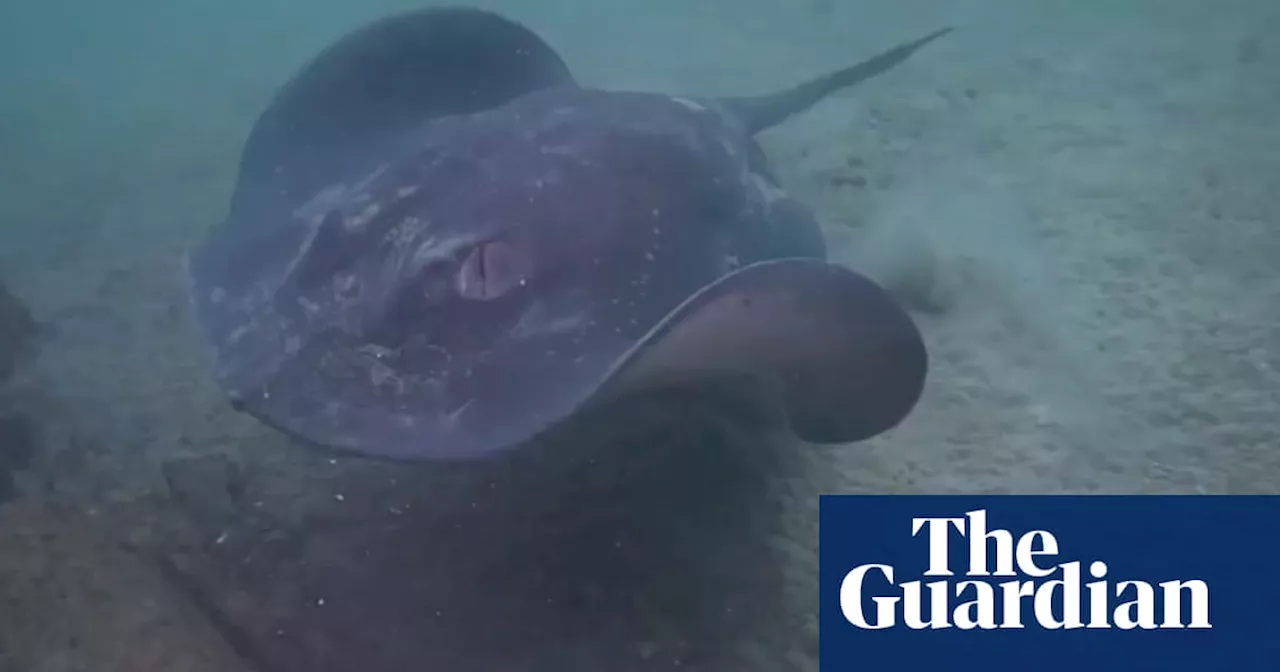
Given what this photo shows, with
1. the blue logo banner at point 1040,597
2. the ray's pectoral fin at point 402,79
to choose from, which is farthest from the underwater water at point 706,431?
the ray's pectoral fin at point 402,79

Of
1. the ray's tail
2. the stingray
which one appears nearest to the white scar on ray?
the stingray

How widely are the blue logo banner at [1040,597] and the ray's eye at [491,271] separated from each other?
1.31 meters

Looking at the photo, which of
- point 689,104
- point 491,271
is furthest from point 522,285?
point 689,104

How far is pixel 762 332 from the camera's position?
233 cm

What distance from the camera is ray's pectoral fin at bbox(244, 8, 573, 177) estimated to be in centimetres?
382

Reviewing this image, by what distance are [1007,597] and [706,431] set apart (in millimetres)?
1094

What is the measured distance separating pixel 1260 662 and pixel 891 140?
14.8 feet

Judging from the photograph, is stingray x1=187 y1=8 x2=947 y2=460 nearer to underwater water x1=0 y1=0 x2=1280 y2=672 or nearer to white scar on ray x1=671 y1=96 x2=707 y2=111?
white scar on ray x1=671 y1=96 x2=707 y2=111

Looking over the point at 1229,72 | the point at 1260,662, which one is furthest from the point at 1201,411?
the point at 1229,72

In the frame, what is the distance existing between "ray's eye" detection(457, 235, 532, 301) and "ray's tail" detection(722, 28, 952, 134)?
5.77 feet

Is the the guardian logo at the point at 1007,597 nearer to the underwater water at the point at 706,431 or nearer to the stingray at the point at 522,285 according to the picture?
the underwater water at the point at 706,431

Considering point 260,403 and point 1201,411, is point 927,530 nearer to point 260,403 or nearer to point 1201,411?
point 1201,411

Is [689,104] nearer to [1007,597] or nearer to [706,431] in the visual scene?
[706,431]

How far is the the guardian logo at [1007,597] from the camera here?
2.65 meters
